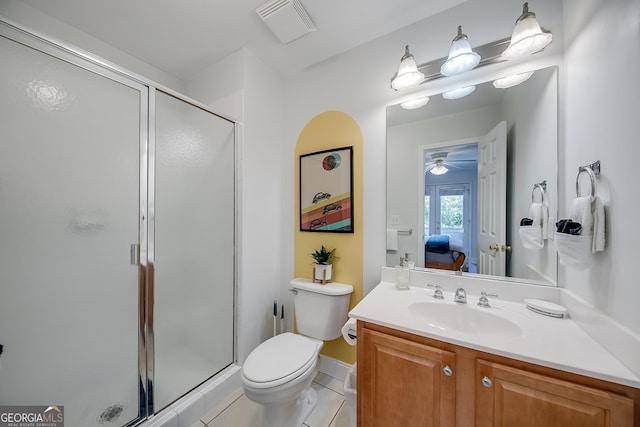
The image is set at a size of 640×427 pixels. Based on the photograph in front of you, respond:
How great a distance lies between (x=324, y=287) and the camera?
155 centimetres

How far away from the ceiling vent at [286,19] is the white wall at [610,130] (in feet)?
4.31

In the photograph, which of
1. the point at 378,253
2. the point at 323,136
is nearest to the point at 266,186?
the point at 323,136

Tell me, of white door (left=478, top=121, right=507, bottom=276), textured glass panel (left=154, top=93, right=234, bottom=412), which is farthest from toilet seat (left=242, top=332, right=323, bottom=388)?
white door (left=478, top=121, right=507, bottom=276)

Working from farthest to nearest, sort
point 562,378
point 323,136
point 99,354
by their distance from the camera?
point 323,136 < point 99,354 < point 562,378

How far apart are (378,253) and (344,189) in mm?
519

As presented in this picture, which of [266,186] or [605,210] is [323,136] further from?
[605,210]

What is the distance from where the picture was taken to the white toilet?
1082mm

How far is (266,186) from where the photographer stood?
6.02 feet

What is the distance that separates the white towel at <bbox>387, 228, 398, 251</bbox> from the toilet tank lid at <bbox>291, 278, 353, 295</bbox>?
40 centimetres

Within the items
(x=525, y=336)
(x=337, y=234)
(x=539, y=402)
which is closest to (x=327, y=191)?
(x=337, y=234)

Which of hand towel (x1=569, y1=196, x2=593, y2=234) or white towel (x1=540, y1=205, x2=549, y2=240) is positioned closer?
hand towel (x1=569, y1=196, x2=593, y2=234)

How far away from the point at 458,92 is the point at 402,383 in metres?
1.54

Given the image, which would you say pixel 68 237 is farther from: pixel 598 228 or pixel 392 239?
pixel 598 228

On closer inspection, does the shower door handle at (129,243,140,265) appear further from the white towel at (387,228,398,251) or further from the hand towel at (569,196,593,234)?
the hand towel at (569,196,593,234)
